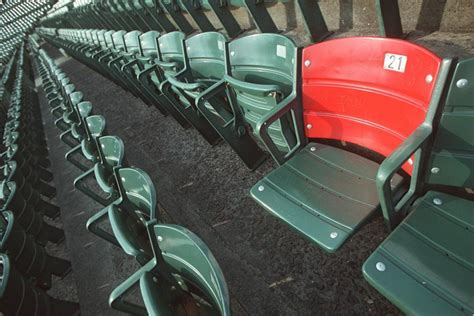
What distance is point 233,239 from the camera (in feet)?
4.61

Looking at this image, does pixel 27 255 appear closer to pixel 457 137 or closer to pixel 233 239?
pixel 233 239

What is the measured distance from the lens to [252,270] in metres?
1.26

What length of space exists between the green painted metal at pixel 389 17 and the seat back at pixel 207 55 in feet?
2.28

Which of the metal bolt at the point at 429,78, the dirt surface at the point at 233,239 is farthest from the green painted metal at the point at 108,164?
the metal bolt at the point at 429,78

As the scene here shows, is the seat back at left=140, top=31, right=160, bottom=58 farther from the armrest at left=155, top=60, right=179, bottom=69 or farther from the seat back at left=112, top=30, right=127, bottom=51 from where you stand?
the seat back at left=112, top=30, right=127, bottom=51

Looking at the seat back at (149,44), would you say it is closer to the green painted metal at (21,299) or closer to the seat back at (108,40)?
the seat back at (108,40)

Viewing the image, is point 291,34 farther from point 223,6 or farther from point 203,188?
point 203,188

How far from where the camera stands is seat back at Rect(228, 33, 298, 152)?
1196mm

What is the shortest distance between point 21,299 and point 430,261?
1.53 m

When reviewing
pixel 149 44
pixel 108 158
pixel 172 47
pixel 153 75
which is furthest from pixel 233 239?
pixel 149 44

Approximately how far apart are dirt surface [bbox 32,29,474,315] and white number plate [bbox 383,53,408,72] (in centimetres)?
56

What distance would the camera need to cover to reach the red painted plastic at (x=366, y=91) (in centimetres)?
83

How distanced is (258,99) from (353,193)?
550 millimetres

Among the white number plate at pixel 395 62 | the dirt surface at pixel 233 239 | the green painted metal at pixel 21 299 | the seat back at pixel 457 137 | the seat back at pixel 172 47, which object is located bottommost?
the dirt surface at pixel 233 239
